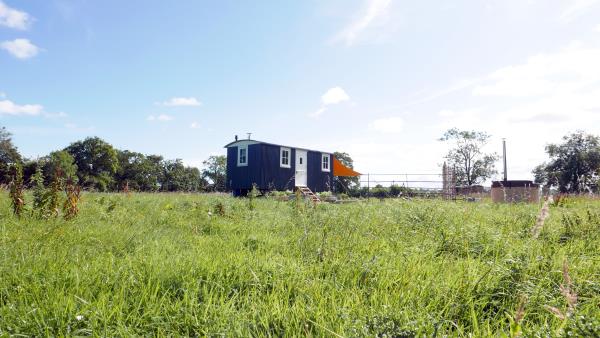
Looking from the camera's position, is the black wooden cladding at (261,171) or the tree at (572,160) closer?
the black wooden cladding at (261,171)

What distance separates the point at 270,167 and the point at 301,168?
2682 millimetres

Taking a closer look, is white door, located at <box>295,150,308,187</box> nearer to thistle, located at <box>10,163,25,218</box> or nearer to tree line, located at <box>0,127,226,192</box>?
tree line, located at <box>0,127,226,192</box>

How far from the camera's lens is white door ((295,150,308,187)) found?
72.6 ft

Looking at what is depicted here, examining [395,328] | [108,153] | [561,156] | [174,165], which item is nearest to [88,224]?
[395,328]

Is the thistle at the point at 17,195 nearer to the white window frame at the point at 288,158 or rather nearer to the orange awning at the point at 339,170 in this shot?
the white window frame at the point at 288,158

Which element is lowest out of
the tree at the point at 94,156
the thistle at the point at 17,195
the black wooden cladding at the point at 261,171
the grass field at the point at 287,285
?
the grass field at the point at 287,285

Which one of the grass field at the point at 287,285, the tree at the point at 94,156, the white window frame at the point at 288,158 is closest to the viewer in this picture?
the grass field at the point at 287,285

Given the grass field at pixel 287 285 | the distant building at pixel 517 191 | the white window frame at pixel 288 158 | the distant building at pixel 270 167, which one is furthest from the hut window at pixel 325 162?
the grass field at pixel 287 285

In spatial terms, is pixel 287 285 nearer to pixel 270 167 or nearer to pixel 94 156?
pixel 270 167

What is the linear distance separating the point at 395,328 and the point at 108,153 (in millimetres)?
49407

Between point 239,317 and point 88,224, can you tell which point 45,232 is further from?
point 239,317

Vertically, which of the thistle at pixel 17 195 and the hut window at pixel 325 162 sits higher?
the hut window at pixel 325 162

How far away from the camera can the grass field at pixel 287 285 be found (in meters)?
1.76

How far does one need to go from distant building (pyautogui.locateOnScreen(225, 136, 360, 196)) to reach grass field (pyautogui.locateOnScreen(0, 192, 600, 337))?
15757mm
